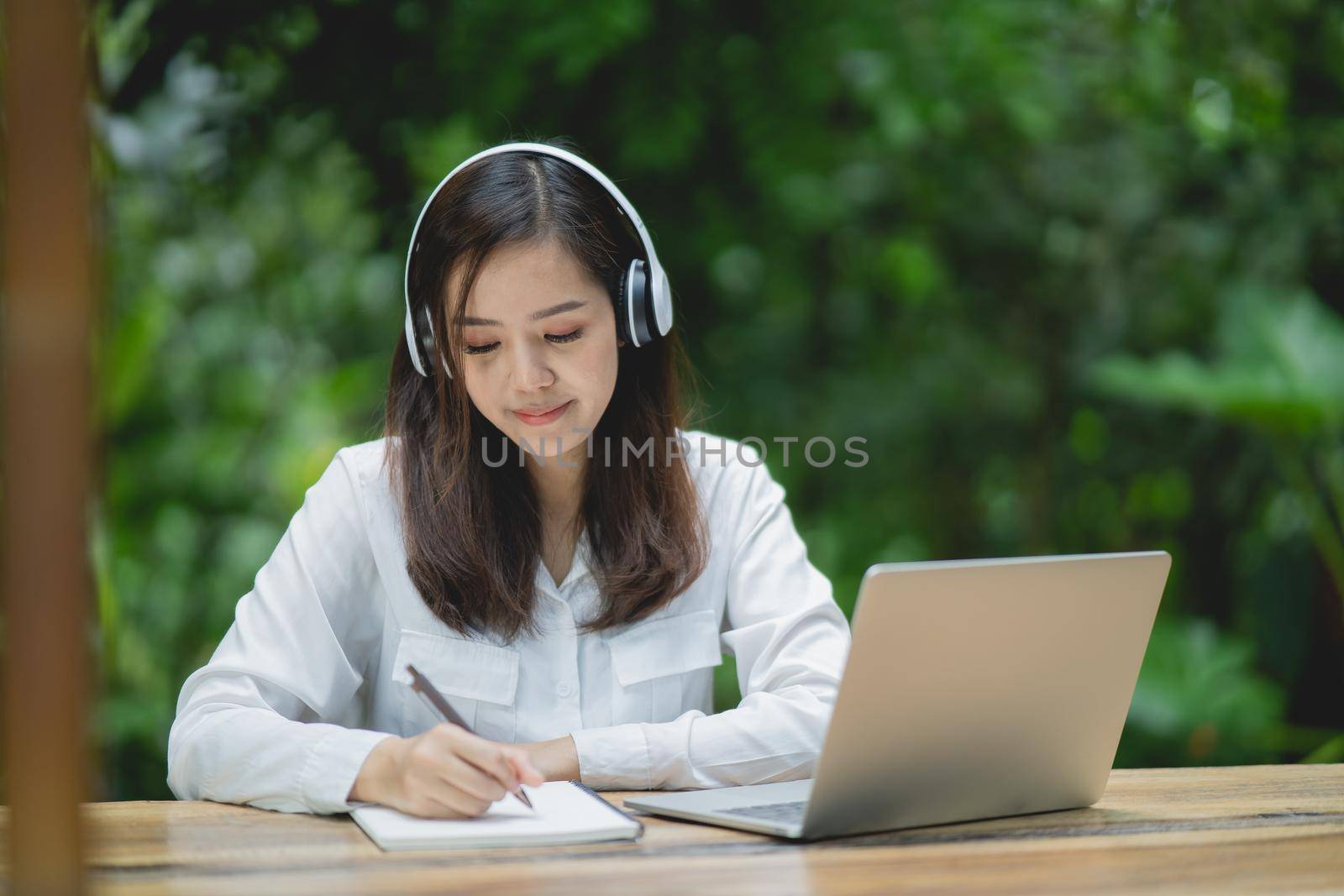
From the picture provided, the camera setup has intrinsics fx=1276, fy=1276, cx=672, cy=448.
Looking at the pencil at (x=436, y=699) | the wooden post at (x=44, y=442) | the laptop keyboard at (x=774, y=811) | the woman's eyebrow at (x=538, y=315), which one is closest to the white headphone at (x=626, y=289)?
the woman's eyebrow at (x=538, y=315)

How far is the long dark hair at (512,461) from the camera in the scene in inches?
67.6

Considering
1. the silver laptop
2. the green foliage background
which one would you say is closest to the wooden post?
the silver laptop

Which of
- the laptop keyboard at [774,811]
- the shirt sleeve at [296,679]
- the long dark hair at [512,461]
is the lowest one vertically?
the laptop keyboard at [774,811]

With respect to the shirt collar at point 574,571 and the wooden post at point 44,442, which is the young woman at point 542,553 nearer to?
the shirt collar at point 574,571

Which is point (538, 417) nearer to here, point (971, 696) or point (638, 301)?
point (638, 301)

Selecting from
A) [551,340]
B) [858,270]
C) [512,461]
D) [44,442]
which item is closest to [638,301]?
[551,340]

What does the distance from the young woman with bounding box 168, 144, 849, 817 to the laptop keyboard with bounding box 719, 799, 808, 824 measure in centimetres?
24

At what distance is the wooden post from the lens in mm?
689

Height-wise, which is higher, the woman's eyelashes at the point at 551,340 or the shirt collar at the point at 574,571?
the woman's eyelashes at the point at 551,340

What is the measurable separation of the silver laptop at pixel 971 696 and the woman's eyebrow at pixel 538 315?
64 cm

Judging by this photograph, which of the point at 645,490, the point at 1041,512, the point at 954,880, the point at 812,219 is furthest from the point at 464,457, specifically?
the point at 1041,512

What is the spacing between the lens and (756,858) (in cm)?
115

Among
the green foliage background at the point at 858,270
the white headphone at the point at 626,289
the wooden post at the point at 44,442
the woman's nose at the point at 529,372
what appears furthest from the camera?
the green foliage background at the point at 858,270

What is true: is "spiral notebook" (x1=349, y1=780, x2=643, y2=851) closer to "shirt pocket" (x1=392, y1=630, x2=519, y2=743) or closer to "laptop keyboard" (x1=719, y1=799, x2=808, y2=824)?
"laptop keyboard" (x1=719, y1=799, x2=808, y2=824)
